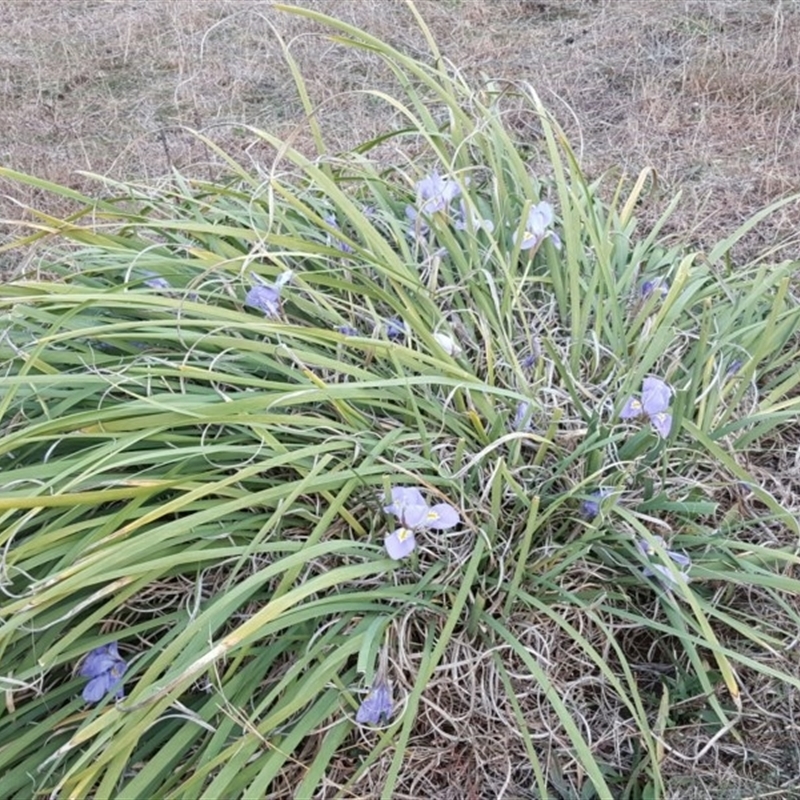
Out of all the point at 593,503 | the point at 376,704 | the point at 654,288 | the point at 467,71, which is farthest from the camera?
the point at 467,71

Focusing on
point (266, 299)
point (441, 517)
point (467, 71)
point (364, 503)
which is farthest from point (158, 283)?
point (467, 71)

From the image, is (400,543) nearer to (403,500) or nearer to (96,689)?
(403,500)

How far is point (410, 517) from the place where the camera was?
1055 millimetres

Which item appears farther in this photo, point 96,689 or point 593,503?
point 593,503

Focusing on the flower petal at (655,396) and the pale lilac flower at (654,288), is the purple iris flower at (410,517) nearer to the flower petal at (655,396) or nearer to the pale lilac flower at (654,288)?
the flower petal at (655,396)

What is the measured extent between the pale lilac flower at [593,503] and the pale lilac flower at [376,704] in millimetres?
335

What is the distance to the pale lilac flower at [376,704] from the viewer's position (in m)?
1.01

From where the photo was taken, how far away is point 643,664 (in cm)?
114

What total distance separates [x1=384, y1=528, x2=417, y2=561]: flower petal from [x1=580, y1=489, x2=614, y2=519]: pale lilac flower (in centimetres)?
24

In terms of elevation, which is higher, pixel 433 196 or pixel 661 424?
pixel 433 196

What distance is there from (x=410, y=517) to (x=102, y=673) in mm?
397

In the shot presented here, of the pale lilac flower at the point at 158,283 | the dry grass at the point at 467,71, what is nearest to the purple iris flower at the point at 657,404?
the pale lilac flower at the point at 158,283

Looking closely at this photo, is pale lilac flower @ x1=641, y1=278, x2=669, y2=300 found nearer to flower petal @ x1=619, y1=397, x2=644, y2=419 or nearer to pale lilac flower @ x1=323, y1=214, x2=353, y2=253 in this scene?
flower petal @ x1=619, y1=397, x2=644, y2=419

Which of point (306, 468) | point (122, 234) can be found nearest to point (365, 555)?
point (306, 468)
